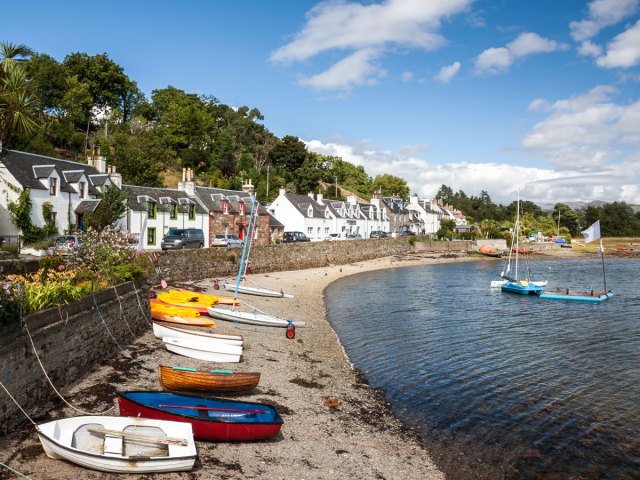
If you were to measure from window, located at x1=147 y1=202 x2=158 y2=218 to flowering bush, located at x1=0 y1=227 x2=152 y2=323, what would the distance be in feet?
79.7

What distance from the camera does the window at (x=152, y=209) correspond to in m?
49.8

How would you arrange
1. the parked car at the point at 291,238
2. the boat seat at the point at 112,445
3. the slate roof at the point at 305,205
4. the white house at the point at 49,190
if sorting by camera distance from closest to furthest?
1. the boat seat at the point at 112,445
2. the white house at the point at 49,190
3. the parked car at the point at 291,238
4. the slate roof at the point at 305,205

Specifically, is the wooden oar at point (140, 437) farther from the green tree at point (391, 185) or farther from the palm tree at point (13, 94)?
the green tree at point (391, 185)

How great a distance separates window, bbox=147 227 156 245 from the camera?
49.8m

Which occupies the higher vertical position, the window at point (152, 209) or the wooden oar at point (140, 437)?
the window at point (152, 209)

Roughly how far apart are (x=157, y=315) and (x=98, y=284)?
19.7 feet

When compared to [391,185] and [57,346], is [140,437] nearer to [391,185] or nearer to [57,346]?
[57,346]

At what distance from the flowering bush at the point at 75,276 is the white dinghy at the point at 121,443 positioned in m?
3.06

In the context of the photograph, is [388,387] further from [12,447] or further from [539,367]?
[12,447]

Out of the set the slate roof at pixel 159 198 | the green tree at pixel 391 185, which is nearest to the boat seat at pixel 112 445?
the slate roof at pixel 159 198

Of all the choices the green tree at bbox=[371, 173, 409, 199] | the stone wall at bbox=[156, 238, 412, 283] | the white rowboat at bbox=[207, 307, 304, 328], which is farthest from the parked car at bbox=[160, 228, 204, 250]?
the green tree at bbox=[371, 173, 409, 199]

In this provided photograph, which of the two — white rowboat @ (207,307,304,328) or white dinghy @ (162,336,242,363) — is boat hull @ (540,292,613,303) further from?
white dinghy @ (162,336,242,363)

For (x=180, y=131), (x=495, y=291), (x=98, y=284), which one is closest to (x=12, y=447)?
(x=98, y=284)

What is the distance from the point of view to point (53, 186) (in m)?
40.9
